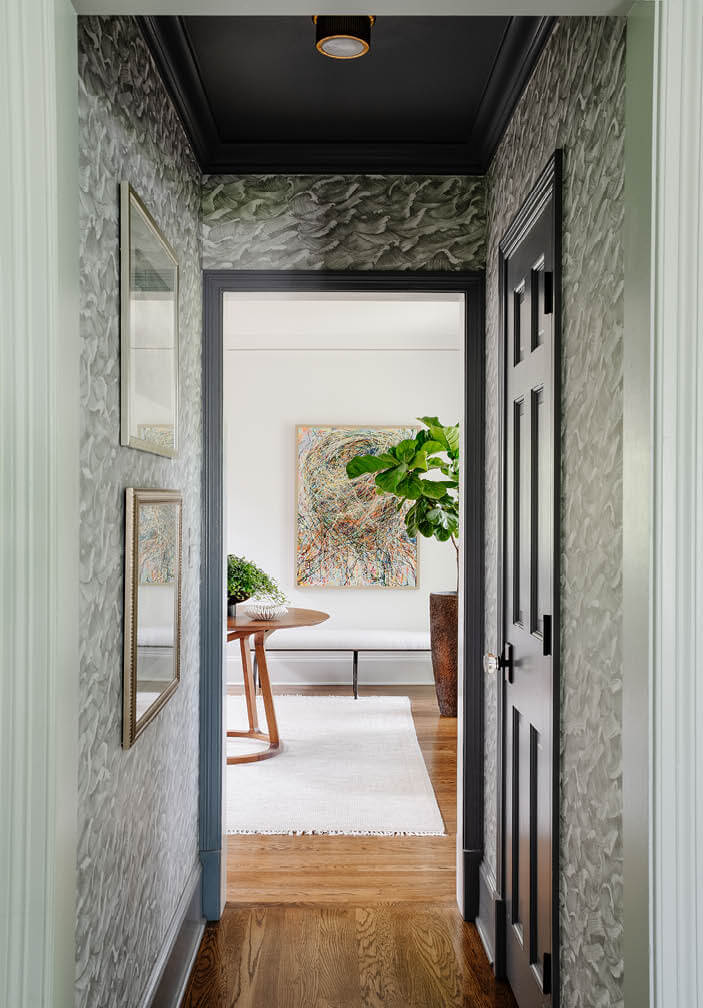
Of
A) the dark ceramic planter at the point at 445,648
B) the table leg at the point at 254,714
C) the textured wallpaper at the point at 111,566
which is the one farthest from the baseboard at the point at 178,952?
the dark ceramic planter at the point at 445,648

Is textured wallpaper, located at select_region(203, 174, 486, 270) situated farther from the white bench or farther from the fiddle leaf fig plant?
the white bench

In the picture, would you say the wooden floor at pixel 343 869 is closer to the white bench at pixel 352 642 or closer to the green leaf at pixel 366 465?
the white bench at pixel 352 642

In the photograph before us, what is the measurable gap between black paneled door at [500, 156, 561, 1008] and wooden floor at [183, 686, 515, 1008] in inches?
10.7

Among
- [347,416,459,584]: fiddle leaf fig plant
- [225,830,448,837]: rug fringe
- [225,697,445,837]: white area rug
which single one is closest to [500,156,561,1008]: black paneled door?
[225,830,448,837]: rug fringe

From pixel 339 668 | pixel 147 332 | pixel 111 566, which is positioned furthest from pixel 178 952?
pixel 339 668

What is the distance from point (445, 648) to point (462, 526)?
2.78 m

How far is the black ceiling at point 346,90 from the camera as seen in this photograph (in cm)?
212

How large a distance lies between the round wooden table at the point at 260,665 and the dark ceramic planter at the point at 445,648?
101 cm

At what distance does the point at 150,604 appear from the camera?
79.4 inches

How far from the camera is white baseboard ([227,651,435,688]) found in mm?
6402

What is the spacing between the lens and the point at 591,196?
163 centimetres
